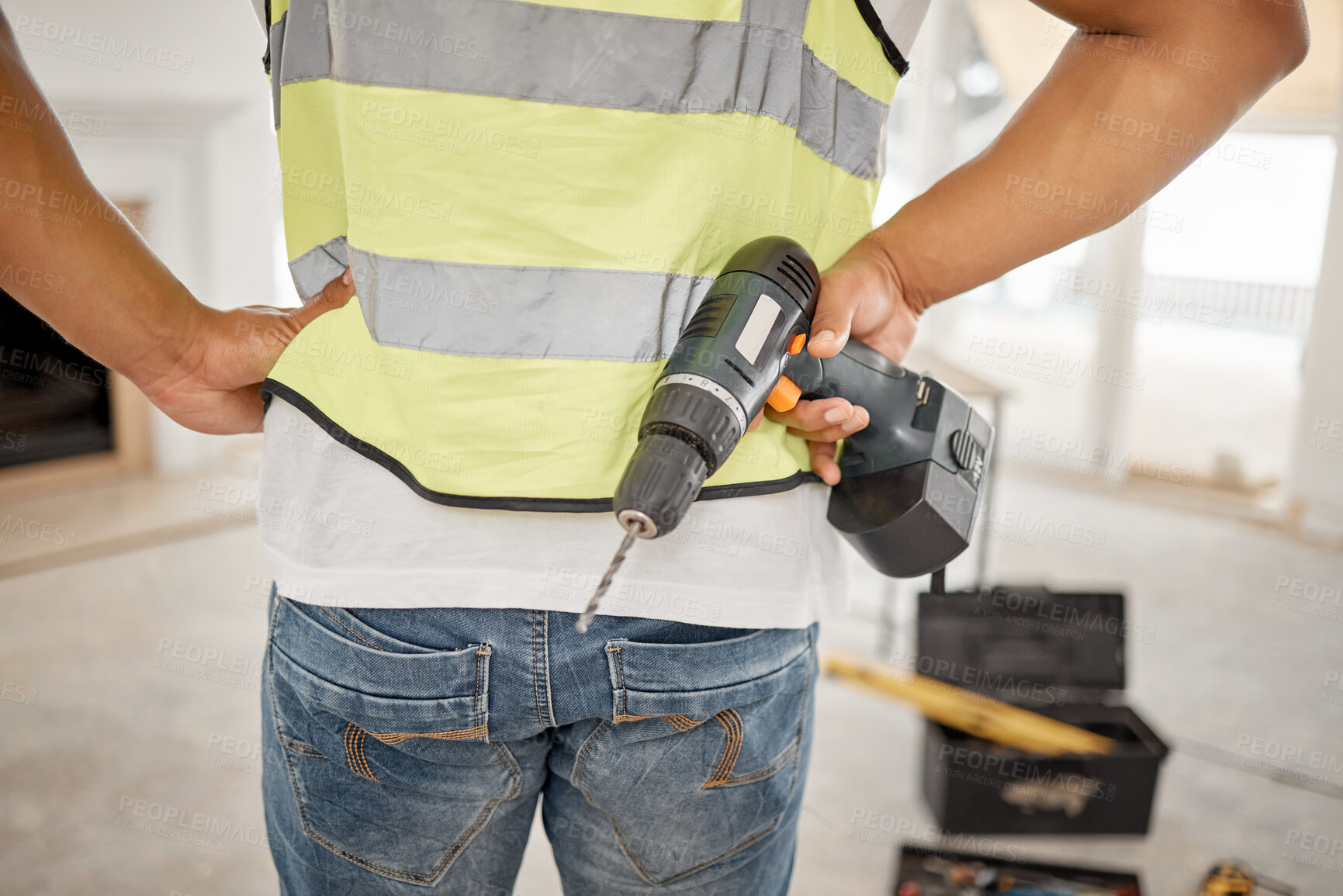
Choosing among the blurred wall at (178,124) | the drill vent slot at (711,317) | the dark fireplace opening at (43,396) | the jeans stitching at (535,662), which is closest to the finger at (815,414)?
the drill vent slot at (711,317)

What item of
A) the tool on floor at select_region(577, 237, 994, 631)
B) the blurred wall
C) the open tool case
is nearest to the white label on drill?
the tool on floor at select_region(577, 237, 994, 631)

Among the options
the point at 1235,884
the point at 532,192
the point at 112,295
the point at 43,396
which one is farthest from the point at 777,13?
the point at 43,396

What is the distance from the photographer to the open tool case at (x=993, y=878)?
165 centimetres

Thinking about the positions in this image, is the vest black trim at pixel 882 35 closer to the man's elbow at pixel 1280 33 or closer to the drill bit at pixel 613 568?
the man's elbow at pixel 1280 33

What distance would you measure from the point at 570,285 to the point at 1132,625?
2.72m

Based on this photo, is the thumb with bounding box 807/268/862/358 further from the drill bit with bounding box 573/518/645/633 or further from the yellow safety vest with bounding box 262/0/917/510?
the drill bit with bounding box 573/518/645/633

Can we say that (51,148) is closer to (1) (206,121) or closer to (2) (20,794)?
(2) (20,794)

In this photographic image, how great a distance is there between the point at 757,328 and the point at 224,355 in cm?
39

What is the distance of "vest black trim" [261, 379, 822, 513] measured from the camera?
55cm

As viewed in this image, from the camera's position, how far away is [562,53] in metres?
0.52

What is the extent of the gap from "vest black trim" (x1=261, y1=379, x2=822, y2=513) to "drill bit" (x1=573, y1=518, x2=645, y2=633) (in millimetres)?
35

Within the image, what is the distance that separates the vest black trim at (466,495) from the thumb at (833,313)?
10cm

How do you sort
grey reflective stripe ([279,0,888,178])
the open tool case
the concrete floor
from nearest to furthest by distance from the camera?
1. grey reflective stripe ([279,0,888,178])
2. the open tool case
3. the concrete floor

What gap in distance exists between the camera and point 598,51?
52 cm
